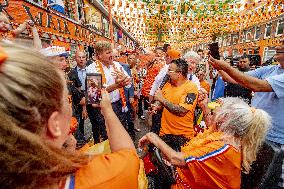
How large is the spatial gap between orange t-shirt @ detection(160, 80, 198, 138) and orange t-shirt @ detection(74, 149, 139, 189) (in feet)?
6.72

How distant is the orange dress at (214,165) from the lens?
1755 mm

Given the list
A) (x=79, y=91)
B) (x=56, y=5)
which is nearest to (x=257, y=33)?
(x=56, y=5)

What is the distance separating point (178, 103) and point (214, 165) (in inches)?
50.4

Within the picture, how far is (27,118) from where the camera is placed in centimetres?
71

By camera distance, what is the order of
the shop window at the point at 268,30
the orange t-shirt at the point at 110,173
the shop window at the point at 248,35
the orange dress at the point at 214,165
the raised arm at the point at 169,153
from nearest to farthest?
1. the orange t-shirt at the point at 110,173
2. the orange dress at the point at 214,165
3. the raised arm at the point at 169,153
4. the shop window at the point at 268,30
5. the shop window at the point at 248,35

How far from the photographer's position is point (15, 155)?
0.71m

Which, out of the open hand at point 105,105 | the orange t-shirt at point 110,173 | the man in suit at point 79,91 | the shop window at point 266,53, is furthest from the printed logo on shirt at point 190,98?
the shop window at point 266,53

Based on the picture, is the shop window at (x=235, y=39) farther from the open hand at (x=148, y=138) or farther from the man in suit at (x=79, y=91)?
the open hand at (x=148, y=138)

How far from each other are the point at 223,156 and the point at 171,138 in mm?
1319

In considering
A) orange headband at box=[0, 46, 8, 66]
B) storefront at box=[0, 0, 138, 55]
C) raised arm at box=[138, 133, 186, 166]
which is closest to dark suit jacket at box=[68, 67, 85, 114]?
raised arm at box=[138, 133, 186, 166]

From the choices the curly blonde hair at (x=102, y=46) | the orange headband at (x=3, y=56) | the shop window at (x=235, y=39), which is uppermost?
the shop window at (x=235, y=39)


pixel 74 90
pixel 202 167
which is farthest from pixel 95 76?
pixel 74 90

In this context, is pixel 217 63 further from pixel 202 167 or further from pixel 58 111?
pixel 58 111

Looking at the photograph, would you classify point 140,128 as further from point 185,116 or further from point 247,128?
point 247,128
